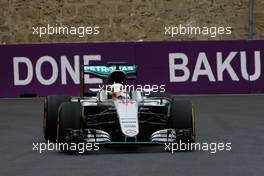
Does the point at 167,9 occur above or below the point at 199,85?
above

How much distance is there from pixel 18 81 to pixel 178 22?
7074 mm

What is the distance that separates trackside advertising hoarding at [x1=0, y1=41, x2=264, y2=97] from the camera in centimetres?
2283

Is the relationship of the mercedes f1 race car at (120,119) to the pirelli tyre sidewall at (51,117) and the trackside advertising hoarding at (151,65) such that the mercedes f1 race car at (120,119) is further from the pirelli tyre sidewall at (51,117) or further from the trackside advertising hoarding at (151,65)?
the trackside advertising hoarding at (151,65)

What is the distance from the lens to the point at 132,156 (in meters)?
11.7

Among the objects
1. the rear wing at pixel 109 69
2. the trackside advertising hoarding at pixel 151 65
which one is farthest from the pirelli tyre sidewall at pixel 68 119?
the trackside advertising hoarding at pixel 151 65

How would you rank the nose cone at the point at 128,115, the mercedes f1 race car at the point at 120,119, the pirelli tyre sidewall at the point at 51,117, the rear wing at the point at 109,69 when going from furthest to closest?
the rear wing at the point at 109,69, the pirelli tyre sidewall at the point at 51,117, the mercedes f1 race car at the point at 120,119, the nose cone at the point at 128,115

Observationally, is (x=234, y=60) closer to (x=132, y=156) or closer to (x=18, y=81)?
(x=18, y=81)

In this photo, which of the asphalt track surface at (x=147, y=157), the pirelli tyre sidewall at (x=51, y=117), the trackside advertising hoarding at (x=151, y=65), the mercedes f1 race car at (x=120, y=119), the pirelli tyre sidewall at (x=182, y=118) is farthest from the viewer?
the trackside advertising hoarding at (x=151, y=65)

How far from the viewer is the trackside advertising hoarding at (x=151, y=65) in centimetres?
2283

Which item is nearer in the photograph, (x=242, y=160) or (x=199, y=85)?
(x=242, y=160)

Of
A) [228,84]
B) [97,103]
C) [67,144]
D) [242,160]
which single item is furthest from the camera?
[228,84]

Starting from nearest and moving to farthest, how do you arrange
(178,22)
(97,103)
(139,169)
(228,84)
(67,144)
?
(139,169) < (67,144) < (97,103) < (228,84) < (178,22)

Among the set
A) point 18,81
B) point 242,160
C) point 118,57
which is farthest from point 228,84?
point 242,160

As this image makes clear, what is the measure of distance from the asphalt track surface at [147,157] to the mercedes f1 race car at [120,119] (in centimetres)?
22
